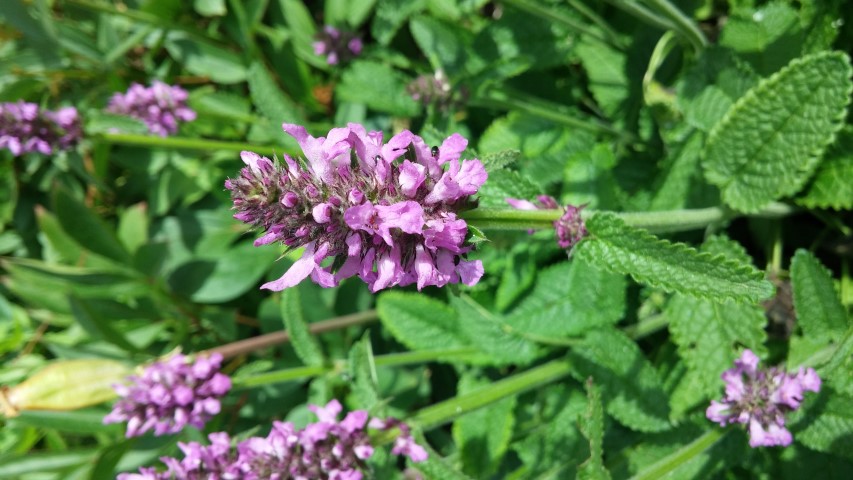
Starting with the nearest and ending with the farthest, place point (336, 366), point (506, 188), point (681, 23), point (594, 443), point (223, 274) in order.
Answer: point (594, 443)
point (506, 188)
point (681, 23)
point (336, 366)
point (223, 274)

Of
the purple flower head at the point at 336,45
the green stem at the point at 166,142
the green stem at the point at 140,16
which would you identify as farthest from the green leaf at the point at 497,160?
the green stem at the point at 140,16

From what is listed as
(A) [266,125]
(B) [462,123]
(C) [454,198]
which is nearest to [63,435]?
(A) [266,125]

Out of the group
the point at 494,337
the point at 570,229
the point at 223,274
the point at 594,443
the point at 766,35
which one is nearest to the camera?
the point at 570,229

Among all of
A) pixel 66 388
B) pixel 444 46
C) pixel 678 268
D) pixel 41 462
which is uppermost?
pixel 678 268

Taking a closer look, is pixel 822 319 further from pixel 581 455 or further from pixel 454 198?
pixel 454 198

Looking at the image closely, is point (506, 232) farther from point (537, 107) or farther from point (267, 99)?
point (267, 99)

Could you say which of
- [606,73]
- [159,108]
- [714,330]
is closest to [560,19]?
[606,73]

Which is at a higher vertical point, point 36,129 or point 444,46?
point 444,46
